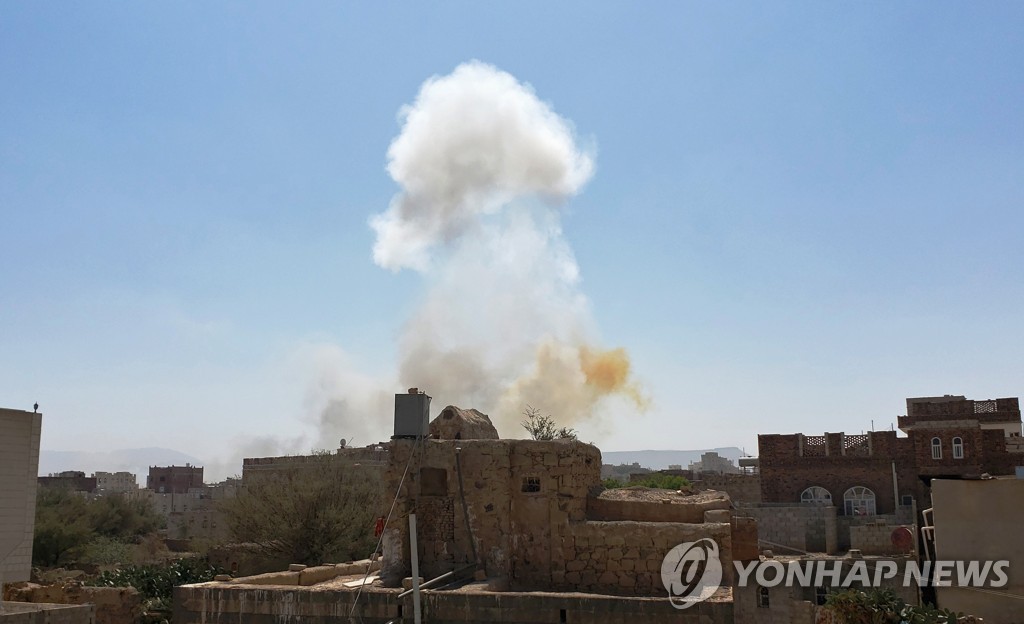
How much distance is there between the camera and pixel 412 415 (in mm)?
19953

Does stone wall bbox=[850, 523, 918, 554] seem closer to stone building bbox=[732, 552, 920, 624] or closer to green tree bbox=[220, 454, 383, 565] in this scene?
stone building bbox=[732, 552, 920, 624]

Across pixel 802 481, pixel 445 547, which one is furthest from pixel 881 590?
pixel 802 481

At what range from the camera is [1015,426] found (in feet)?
153

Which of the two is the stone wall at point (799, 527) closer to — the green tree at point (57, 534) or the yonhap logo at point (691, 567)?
the yonhap logo at point (691, 567)

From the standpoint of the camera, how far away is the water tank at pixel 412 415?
65.3 feet

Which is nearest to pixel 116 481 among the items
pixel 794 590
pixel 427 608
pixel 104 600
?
pixel 104 600

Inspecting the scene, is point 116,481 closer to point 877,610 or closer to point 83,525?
point 83,525

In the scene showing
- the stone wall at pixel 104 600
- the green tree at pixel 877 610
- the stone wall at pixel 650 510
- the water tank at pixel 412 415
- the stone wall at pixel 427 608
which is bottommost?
the stone wall at pixel 104 600

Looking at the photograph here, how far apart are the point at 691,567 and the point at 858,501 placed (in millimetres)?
28306

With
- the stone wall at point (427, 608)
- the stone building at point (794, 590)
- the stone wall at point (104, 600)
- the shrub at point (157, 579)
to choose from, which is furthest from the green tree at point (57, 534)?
the stone building at point (794, 590)

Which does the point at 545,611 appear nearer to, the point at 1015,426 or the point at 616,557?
the point at 616,557

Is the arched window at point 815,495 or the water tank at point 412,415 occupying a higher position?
the water tank at point 412,415

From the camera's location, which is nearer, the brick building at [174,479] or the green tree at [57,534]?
the green tree at [57,534]

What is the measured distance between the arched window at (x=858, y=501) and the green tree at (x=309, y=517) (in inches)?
925
